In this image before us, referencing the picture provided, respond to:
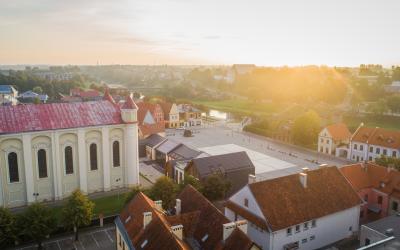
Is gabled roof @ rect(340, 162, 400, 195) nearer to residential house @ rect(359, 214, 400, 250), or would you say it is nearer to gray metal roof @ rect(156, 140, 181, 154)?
residential house @ rect(359, 214, 400, 250)

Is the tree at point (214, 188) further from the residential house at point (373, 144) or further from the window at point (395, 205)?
the residential house at point (373, 144)

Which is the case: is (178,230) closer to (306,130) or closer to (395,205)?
(395,205)

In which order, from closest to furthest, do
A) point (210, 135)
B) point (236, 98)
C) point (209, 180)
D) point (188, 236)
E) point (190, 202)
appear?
point (188, 236) < point (190, 202) < point (209, 180) < point (210, 135) < point (236, 98)

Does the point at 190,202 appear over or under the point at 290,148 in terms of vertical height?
over

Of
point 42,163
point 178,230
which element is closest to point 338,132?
point 42,163

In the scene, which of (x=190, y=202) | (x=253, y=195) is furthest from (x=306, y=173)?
(x=190, y=202)

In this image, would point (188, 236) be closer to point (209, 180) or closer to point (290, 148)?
point (209, 180)

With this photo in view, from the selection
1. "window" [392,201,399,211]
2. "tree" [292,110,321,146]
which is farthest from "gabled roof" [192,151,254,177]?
"tree" [292,110,321,146]
